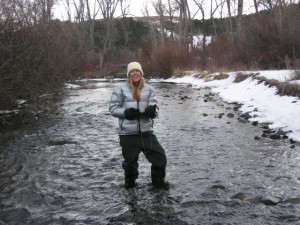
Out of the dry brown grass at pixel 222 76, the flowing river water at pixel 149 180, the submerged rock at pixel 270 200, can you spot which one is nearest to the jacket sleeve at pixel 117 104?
the flowing river water at pixel 149 180

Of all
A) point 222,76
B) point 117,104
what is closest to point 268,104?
point 117,104

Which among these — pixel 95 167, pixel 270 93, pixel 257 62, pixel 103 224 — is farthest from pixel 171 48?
pixel 103 224

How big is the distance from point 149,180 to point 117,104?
145cm

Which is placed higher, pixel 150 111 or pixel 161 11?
pixel 161 11

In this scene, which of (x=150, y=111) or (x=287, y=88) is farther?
(x=287, y=88)

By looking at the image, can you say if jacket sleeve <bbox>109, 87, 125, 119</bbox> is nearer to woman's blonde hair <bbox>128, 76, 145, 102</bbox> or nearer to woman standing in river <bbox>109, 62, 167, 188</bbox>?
woman standing in river <bbox>109, 62, 167, 188</bbox>

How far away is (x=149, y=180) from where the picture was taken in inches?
204

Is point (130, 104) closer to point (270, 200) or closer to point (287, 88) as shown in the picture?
point (270, 200)

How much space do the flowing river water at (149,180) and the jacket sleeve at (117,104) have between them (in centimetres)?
120

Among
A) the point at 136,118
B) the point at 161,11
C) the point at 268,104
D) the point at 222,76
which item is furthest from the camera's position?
the point at 161,11

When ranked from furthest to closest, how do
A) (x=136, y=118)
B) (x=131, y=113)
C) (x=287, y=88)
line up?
(x=287, y=88) → (x=136, y=118) → (x=131, y=113)

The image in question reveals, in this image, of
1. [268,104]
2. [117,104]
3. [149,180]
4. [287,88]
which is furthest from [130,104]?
[287,88]

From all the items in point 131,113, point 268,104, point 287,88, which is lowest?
point 268,104

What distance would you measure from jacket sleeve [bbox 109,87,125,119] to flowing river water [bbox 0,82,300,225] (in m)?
1.20
